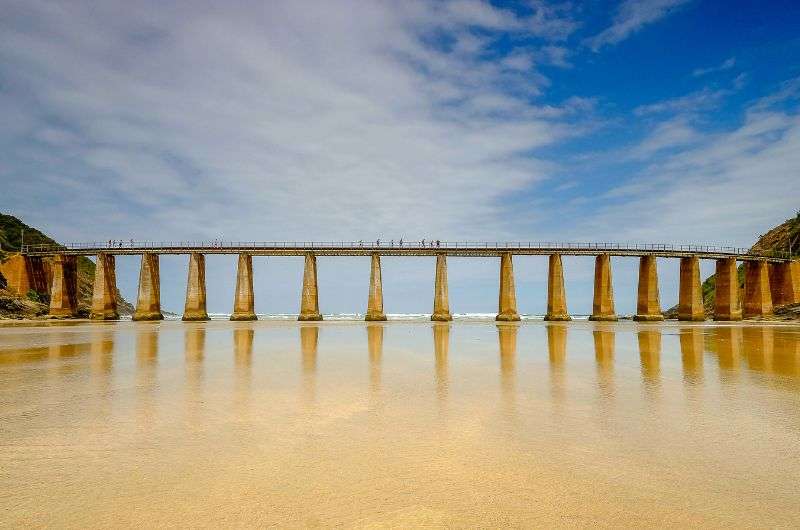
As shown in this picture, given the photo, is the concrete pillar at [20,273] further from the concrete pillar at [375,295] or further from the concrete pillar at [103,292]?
the concrete pillar at [375,295]

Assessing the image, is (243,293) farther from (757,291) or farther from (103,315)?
(757,291)

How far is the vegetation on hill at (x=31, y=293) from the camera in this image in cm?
6566

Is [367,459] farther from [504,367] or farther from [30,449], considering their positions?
[504,367]

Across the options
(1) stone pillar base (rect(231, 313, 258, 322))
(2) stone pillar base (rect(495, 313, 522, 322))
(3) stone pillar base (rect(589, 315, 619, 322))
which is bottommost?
(3) stone pillar base (rect(589, 315, 619, 322))

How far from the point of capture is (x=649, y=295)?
225 ft

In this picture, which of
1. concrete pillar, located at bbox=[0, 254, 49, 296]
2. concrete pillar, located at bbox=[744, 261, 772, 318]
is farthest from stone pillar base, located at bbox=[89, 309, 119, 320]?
concrete pillar, located at bbox=[744, 261, 772, 318]

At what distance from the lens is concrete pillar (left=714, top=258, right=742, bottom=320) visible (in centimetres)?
7294

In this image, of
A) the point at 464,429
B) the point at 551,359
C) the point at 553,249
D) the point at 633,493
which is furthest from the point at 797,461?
the point at 553,249

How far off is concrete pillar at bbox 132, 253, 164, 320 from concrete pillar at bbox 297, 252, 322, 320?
74.3 feet

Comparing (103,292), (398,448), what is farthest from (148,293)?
(398,448)

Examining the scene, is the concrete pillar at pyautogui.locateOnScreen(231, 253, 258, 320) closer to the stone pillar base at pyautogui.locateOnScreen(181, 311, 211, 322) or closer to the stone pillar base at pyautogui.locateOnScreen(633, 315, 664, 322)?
the stone pillar base at pyautogui.locateOnScreen(181, 311, 211, 322)

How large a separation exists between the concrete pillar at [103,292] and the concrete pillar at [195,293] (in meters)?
13.1

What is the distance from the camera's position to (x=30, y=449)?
729 centimetres

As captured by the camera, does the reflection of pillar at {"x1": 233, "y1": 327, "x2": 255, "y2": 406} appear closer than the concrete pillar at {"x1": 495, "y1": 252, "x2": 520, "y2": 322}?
Yes
